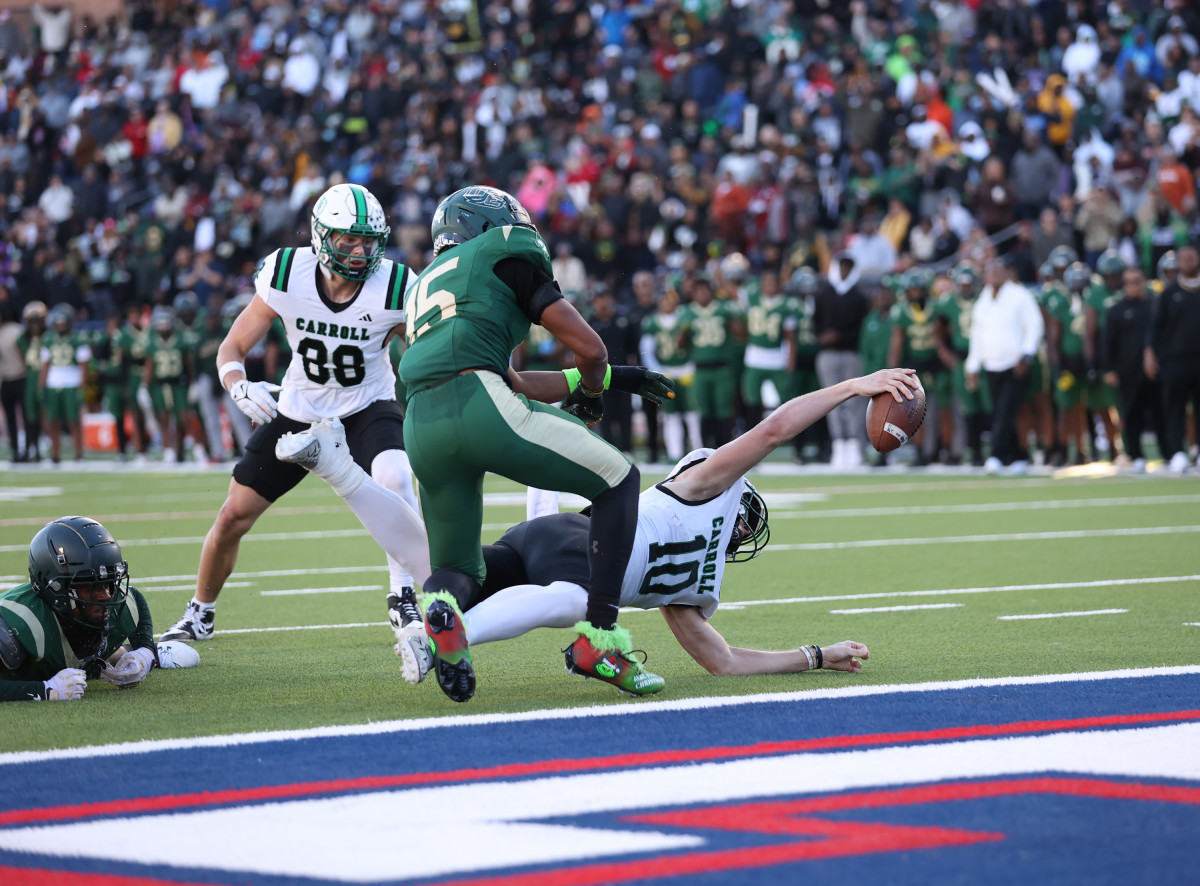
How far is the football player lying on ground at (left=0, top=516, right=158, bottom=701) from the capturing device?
5496 millimetres

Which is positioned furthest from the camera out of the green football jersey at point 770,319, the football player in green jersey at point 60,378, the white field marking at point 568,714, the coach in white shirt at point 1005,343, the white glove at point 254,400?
the football player in green jersey at point 60,378

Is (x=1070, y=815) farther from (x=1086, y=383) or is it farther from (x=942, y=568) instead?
(x=1086, y=383)

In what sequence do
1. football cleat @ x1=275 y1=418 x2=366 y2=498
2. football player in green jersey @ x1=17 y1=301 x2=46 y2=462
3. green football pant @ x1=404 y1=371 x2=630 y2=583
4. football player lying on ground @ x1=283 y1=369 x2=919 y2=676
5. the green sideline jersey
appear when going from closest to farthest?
green football pant @ x1=404 y1=371 x2=630 y2=583, football player lying on ground @ x1=283 y1=369 x2=919 y2=676, the green sideline jersey, football cleat @ x1=275 y1=418 x2=366 y2=498, football player in green jersey @ x1=17 y1=301 x2=46 y2=462

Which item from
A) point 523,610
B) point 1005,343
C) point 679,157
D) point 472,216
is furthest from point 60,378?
point 523,610

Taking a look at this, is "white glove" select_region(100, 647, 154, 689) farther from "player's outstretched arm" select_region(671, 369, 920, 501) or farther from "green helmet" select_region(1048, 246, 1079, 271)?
"green helmet" select_region(1048, 246, 1079, 271)

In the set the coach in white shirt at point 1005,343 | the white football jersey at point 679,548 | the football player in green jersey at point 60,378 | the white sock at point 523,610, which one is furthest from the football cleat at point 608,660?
the football player in green jersey at point 60,378

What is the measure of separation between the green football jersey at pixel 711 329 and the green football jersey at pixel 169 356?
6603 mm

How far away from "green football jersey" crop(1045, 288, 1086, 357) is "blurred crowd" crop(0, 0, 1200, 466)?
74 millimetres

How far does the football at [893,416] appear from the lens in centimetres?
555

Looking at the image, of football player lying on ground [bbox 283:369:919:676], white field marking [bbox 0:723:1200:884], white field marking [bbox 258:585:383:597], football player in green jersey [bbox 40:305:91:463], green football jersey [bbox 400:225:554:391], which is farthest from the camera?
football player in green jersey [bbox 40:305:91:463]

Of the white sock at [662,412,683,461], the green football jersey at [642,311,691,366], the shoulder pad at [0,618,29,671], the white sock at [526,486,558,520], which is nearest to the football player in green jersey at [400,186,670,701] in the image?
the white sock at [526,486,558,520]

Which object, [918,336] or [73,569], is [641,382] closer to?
[73,569]

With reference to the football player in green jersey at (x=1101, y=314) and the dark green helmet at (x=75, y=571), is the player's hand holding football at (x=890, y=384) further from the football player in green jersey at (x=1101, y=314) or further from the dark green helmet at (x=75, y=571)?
the football player in green jersey at (x=1101, y=314)

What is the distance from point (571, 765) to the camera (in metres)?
4.24
